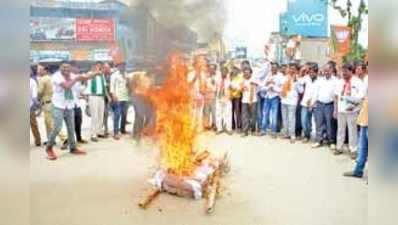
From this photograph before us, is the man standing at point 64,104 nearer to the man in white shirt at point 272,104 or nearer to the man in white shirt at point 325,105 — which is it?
the man in white shirt at point 272,104

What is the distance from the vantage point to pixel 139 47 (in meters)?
1.94

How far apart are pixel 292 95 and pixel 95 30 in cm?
87

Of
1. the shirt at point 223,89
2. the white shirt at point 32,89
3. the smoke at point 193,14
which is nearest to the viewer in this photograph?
the white shirt at point 32,89

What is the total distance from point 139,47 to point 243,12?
440 millimetres

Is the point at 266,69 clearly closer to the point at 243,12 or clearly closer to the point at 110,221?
the point at 243,12

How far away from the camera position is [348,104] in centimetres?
202

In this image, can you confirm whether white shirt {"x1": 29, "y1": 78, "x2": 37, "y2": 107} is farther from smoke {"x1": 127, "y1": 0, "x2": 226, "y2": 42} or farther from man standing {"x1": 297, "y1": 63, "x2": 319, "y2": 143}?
man standing {"x1": 297, "y1": 63, "x2": 319, "y2": 143}

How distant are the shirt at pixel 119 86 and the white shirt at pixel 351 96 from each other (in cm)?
88

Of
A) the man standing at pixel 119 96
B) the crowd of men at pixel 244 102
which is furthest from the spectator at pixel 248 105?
the man standing at pixel 119 96

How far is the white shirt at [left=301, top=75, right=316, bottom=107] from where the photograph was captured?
2.08 m

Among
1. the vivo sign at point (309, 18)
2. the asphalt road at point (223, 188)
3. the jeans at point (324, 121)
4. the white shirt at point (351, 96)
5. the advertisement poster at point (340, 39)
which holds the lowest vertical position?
the asphalt road at point (223, 188)

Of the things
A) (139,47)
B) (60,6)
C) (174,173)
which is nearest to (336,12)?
(139,47)

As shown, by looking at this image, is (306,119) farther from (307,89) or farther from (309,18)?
(309,18)

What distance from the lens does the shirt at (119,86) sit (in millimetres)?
1982
